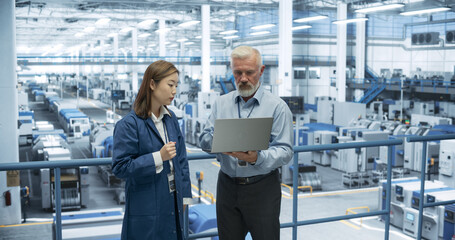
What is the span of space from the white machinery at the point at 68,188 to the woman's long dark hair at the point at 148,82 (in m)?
13.3

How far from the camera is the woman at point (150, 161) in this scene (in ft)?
8.45

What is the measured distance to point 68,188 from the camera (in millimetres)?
15367

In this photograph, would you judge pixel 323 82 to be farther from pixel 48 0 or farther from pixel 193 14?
pixel 48 0

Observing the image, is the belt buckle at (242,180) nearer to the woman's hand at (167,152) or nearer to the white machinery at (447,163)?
the woman's hand at (167,152)

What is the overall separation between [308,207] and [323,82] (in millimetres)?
27478

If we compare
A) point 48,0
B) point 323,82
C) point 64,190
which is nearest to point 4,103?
point 64,190

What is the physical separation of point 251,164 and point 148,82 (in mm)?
788

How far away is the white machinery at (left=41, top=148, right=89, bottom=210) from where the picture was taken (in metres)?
15.2

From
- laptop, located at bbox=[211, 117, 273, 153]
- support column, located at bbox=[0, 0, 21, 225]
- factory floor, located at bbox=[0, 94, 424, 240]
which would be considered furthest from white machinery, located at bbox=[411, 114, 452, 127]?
laptop, located at bbox=[211, 117, 273, 153]

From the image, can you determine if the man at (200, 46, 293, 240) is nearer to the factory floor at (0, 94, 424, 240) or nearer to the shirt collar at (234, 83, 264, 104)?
the shirt collar at (234, 83, 264, 104)

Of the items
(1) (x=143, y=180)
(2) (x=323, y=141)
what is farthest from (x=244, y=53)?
(2) (x=323, y=141)

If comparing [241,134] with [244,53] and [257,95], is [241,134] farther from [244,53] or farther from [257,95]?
[244,53]

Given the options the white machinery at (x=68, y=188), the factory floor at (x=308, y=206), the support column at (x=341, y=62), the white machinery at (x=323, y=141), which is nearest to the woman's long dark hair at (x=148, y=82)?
the factory floor at (x=308, y=206)

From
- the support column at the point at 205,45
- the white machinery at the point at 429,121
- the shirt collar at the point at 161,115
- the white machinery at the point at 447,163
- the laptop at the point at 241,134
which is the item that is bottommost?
the white machinery at the point at 447,163
